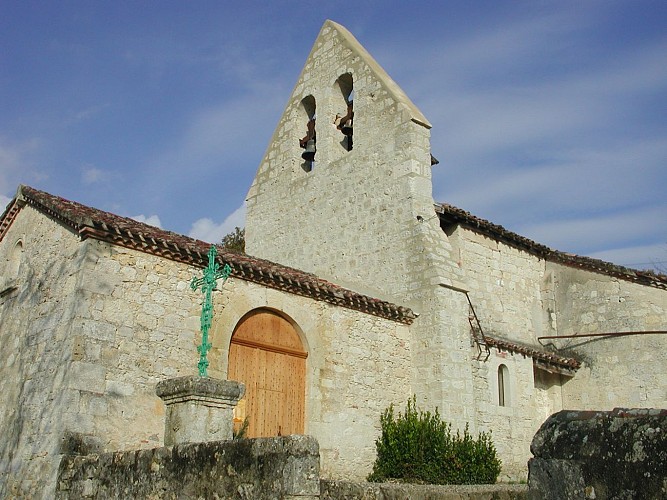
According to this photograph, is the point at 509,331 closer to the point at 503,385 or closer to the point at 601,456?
the point at 503,385

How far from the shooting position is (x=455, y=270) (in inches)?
562

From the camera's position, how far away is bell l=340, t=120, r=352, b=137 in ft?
55.8

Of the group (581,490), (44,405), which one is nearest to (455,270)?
(44,405)

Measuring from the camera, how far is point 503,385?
1470cm

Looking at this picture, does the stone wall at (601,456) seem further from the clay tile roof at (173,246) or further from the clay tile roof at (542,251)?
the clay tile roof at (542,251)

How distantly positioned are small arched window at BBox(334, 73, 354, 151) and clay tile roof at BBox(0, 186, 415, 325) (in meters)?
5.47

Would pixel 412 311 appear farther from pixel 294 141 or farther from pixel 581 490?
pixel 581 490

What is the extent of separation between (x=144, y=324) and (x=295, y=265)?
729 cm

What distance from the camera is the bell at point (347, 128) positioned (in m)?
17.0

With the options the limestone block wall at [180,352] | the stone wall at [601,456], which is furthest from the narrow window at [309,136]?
the stone wall at [601,456]

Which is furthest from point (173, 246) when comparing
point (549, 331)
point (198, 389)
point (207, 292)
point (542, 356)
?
point (549, 331)

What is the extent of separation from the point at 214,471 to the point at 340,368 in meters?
6.84

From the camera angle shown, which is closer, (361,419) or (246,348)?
(246,348)

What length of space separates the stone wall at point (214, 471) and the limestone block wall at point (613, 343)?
1189 centimetres
